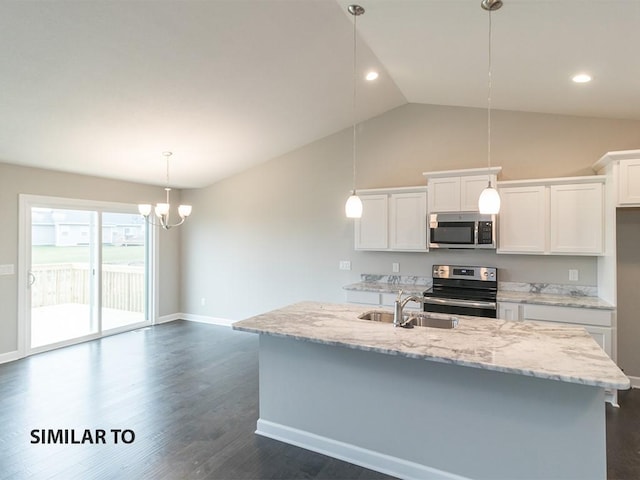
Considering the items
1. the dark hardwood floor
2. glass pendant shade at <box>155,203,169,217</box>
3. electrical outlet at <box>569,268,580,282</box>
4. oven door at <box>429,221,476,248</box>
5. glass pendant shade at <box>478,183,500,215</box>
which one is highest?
glass pendant shade at <box>155,203,169,217</box>

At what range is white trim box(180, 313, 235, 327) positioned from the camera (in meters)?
6.40

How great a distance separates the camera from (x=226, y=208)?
20.9ft

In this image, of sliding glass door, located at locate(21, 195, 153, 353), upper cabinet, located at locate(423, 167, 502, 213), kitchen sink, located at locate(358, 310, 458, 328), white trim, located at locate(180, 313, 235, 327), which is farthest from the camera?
white trim, located at locate(180, 313, 235, 327)

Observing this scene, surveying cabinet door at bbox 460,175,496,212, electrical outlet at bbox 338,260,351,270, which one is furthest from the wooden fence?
cabinet door at bbox 460,175,496,212

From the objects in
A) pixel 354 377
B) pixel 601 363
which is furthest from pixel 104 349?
pixel 601 363

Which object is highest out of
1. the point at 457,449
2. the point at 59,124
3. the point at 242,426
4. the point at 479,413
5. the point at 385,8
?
the point at 385,8

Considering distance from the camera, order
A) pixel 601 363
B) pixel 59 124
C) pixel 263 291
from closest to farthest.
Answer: pixel 601 363
pixel 59 124
pixel 263 291

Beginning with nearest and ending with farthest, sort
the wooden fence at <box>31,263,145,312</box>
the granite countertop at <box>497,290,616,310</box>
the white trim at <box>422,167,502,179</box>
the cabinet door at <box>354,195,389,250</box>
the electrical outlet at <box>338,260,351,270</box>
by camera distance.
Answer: the granite countertop at <box>497,290,616,310</box> < the white trim at <box>422,167,502,179</box> < the cabinet door at <box>354,195,389,250</box> < the wooden fence at <box>31,263,145,312</box> < the electrical outlet at <box>338,260,351,270</box>

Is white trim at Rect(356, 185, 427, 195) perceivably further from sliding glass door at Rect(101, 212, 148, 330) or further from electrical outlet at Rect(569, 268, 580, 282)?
sliding glass door at Rect(101, 212, 148, 330)

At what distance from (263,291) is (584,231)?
4381 millimetres

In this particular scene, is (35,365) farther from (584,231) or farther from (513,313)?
(584,231)

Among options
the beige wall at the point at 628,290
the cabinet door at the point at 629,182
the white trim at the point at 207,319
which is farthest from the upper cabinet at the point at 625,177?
the white trim at the point at 207,319

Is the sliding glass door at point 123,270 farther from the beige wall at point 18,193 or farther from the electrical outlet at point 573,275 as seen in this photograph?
the electrical outlet at point 573,275

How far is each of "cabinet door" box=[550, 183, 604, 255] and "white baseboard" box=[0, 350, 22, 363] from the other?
21.2 ft
